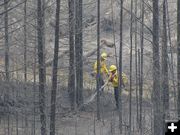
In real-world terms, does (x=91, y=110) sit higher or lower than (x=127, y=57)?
lower

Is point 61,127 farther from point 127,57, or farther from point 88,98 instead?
point 127,57

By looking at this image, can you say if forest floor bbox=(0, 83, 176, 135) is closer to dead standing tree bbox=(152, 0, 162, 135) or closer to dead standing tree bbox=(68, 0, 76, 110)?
dead standing tree bbox=(68, 0, 76, 110)

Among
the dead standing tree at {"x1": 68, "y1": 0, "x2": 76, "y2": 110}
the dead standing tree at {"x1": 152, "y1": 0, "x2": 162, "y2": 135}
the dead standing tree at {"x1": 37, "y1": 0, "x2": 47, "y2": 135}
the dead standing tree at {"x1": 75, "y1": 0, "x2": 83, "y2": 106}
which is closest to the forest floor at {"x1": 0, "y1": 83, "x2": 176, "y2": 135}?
the dead standing tree at {"x1": 68, "y1": 0, "x2": 76, "y2": 110}

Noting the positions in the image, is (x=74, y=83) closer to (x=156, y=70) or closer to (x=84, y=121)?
(x=84, y=121)

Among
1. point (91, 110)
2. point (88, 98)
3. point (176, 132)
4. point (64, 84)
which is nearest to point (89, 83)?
point (64, 84)

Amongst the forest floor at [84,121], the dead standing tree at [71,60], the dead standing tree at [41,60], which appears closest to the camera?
the dead standing tree at [41,60]

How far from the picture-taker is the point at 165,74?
1444 centimetres

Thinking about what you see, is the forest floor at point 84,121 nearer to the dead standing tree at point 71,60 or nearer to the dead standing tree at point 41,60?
the dead standing tree at point 71,60

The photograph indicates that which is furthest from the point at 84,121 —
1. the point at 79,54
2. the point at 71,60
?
the point at 79,54

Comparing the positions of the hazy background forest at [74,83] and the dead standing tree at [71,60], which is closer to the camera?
the hazy background forest at [74,83]

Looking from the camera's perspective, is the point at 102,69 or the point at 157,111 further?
the point at 102,69

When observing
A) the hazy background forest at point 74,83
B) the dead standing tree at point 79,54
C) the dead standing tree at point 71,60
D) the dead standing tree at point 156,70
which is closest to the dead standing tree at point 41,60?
the hazy background forest at point 74,83

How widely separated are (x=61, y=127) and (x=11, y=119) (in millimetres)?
1859

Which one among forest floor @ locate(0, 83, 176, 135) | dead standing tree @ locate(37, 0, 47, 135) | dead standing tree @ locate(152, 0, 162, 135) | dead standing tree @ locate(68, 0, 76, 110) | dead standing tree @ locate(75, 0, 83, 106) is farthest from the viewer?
dead standing tree @ locate(75, 0, 83, 106)
